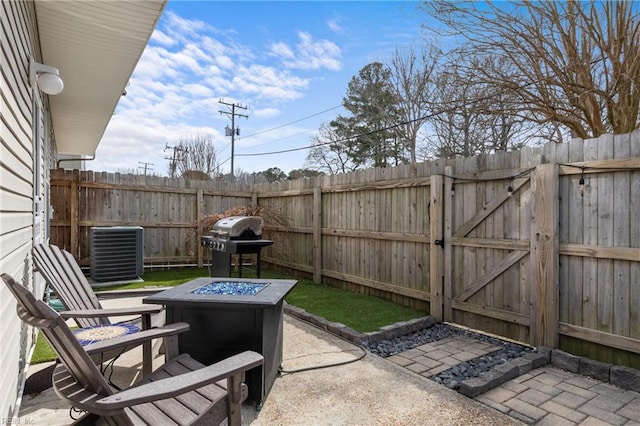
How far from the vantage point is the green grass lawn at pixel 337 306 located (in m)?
3.95

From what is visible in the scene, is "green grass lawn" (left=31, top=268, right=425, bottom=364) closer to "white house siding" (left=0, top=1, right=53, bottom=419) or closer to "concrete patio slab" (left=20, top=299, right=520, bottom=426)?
"concrete patio slab" (left=20, top=299, right=520, bottom=426)

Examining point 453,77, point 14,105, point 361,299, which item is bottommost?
point 361,299

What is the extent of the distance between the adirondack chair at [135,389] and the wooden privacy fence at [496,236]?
305cm

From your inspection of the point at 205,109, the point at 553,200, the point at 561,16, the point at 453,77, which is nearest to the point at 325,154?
the point at 205,109

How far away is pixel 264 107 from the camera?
2045cm

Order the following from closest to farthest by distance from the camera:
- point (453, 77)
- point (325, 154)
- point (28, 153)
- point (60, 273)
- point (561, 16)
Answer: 1. point (28, 153)
2. point (60, 273)
3. point (561, 16)
4. point (453, 77)
5. point (325, 154)

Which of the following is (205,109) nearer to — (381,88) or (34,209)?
(381,88)

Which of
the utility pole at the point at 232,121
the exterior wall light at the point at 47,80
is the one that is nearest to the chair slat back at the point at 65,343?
the exterior wall light at the point at 47,80

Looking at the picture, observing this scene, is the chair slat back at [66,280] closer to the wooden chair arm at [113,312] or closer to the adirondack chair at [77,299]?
the adirondack chair at [77,299]

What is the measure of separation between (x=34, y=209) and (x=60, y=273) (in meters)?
0.60

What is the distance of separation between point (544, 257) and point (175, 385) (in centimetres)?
336

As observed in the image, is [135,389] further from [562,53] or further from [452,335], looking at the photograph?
[562,53]

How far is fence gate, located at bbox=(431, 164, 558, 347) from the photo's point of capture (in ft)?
11.0

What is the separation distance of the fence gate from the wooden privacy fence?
0.01 m
